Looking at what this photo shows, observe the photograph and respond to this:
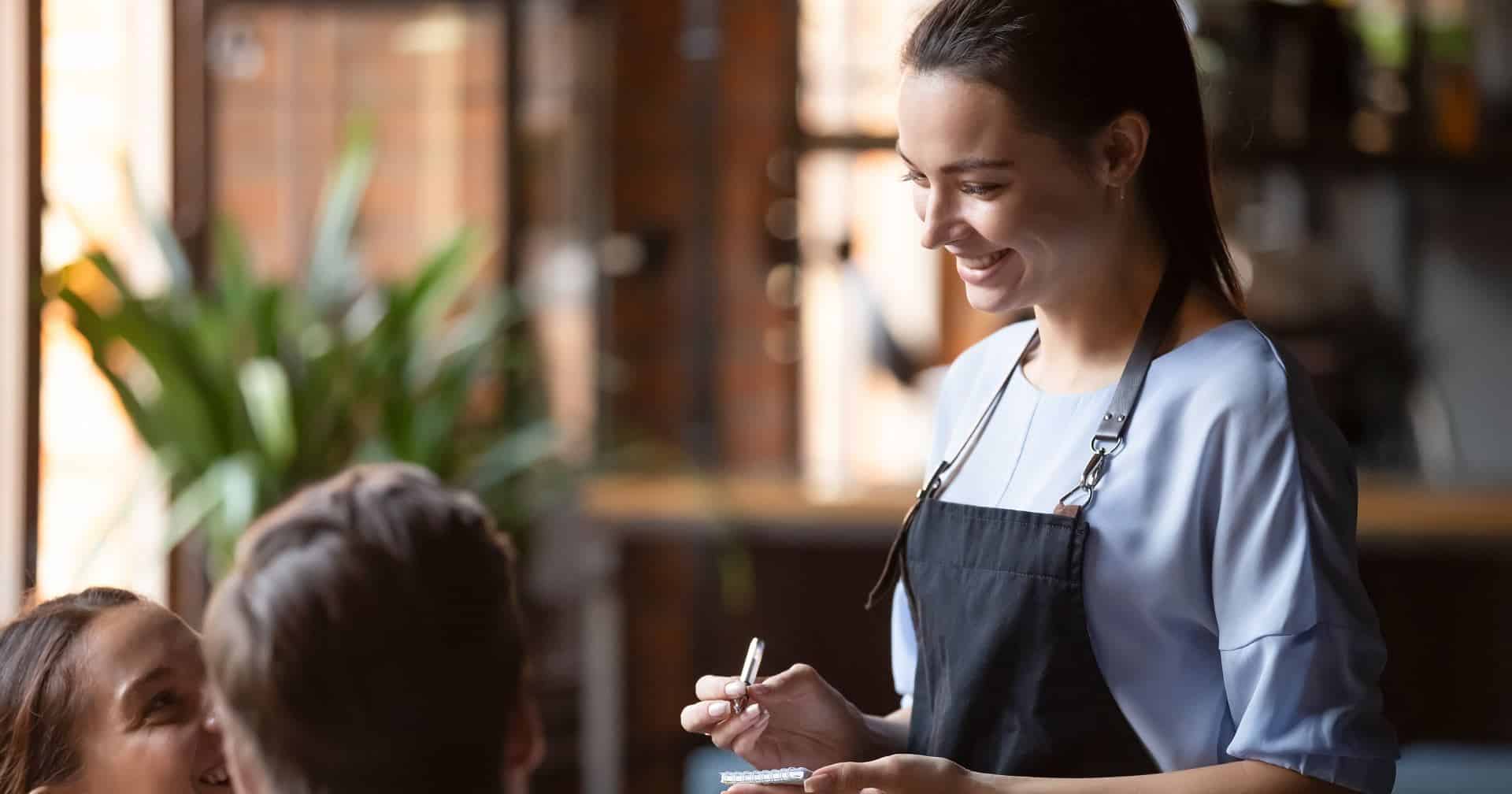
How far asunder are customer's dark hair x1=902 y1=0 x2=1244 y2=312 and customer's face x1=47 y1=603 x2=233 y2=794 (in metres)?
0.76

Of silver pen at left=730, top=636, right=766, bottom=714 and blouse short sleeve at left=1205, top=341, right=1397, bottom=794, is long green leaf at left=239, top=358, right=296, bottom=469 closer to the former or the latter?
silver pen at left=730, top=636, right=766, bottom=714

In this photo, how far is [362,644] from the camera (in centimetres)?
89

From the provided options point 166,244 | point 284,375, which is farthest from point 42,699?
point 166,244

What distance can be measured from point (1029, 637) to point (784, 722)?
0.68 feet

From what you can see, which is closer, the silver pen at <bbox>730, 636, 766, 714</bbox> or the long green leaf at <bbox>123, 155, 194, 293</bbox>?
the silver pen at <bbox>730, 636, 766, 714</bbox>

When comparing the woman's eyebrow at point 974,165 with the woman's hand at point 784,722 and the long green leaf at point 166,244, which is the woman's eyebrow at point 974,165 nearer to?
the woman's hand at point 784,722

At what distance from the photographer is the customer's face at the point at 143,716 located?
126cm

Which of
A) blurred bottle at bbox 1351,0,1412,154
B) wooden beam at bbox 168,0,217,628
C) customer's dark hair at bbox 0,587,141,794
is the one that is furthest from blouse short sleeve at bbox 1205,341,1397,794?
blurred bottle at bbox 1351,0,1412,154

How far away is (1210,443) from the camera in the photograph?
107cm

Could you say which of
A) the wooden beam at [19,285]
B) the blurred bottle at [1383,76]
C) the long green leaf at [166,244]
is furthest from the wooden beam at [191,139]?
the blurred bottle at [1383,76]

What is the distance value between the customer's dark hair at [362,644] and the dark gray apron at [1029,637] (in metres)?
0.41

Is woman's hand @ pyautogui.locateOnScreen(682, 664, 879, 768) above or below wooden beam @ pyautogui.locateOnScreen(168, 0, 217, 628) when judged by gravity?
below

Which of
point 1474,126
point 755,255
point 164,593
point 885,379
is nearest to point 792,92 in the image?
point 755,255

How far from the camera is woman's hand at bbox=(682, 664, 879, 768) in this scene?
1.19 metres
